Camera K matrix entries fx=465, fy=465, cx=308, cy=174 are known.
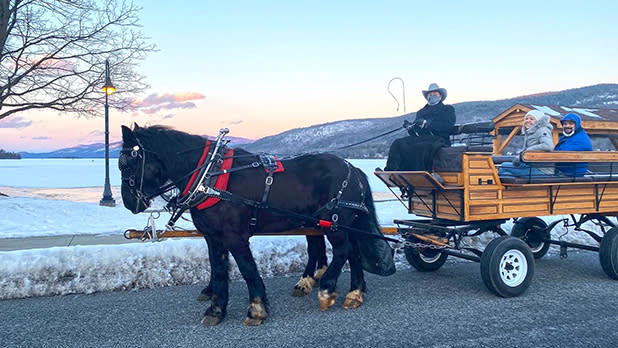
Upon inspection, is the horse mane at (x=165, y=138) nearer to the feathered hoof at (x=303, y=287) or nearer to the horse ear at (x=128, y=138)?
the horse ear at (x=128, y=138)

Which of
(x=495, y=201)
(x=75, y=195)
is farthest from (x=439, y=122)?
(x=75, y=195)

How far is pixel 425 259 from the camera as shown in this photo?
652 cm

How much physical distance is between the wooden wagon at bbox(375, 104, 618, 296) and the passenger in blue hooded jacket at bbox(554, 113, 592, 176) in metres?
0.12

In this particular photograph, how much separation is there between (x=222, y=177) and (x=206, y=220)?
450 mm

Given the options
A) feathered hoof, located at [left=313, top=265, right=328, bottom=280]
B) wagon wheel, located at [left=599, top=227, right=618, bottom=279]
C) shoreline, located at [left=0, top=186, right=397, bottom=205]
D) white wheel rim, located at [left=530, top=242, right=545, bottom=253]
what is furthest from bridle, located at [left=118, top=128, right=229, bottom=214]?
shoreline, located at [left=0, top=186, right=397, bottom=205]

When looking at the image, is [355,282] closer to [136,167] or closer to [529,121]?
[136,167]

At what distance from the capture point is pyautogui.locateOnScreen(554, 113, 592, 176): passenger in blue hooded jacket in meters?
5.97

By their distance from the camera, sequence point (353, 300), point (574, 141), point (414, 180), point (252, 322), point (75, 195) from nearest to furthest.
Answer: point (252, 322) → point (353, 300) → point (414, 180) → point (574, 141) → point (75, 195)

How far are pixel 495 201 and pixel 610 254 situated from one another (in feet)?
5.82

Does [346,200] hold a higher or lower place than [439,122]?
lower

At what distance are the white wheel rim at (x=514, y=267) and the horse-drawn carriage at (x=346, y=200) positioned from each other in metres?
0.01

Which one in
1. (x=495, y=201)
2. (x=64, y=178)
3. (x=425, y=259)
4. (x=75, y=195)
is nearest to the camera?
(x=495, y=201)

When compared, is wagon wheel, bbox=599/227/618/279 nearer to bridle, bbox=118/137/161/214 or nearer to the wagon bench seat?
the wagon bench seat

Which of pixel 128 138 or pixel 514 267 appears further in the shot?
pixel 514 267
